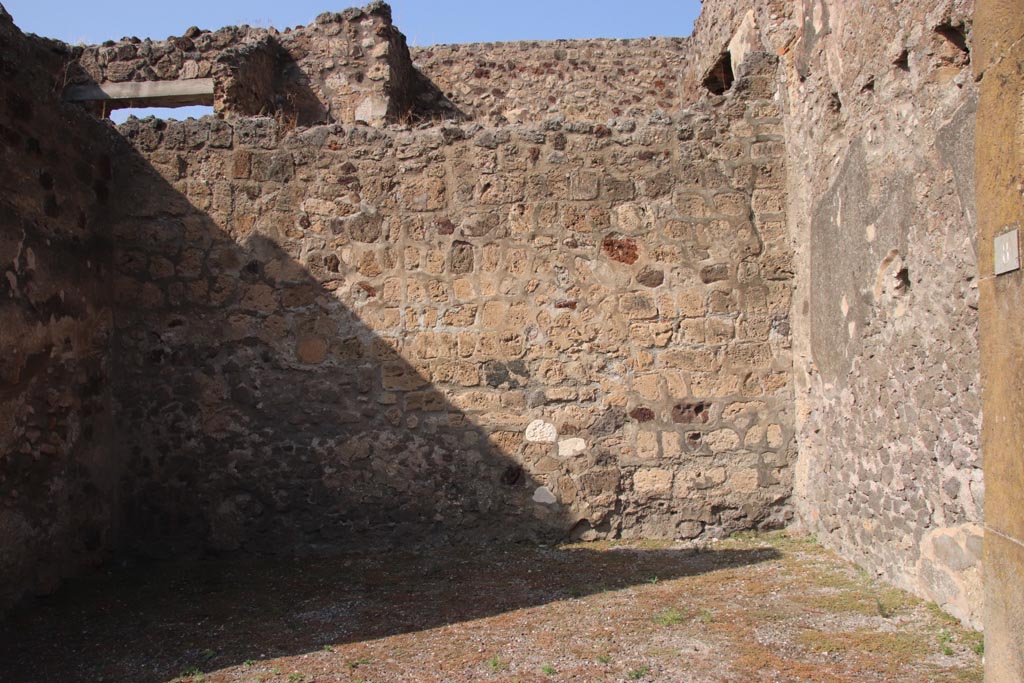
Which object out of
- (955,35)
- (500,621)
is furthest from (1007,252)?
(500,621)

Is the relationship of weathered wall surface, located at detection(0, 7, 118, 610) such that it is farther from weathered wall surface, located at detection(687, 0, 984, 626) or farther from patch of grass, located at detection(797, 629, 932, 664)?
weathered wall surface, located at detection(687, 0, 984, 626)

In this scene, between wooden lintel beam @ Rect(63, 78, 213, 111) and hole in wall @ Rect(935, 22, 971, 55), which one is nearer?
hole in wall @ Rect(935, 22, 971, 55)

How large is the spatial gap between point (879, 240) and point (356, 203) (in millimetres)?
2977

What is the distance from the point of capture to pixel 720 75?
7.07 m

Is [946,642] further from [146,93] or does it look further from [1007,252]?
[146,93]

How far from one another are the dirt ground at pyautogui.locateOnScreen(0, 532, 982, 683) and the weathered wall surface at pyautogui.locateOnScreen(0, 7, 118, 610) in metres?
0.33

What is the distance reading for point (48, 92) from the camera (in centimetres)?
452

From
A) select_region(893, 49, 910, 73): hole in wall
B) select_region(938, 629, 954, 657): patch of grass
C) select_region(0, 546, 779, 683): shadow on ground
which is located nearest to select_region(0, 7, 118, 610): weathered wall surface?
select_region(0, 546, 779, 683): shadow on ground

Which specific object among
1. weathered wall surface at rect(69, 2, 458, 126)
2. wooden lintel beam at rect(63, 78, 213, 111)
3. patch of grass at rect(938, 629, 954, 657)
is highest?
weathered wall surface at rect(69, 2, 458, 126)

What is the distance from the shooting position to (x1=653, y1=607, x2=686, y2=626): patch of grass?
3.64 m

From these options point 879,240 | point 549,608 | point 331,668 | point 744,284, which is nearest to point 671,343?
point 744,284

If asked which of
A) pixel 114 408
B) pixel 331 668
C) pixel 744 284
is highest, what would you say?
pixel 744 284

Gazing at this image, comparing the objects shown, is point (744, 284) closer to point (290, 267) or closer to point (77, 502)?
point (290, 267)

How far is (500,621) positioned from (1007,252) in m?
2.63
